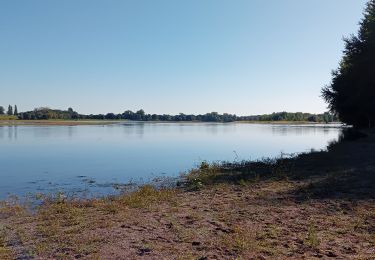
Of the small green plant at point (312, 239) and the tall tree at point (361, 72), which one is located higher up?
the tall tree at point (361, 72)

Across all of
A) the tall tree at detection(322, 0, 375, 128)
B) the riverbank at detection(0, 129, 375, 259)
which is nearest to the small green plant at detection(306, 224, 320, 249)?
the riverbank at detection(0, 129, 375, 259)

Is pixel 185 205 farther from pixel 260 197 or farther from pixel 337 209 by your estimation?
pixel 337 209

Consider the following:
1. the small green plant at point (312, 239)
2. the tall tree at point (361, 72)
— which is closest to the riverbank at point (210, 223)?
the small green plant at point (312, 239)

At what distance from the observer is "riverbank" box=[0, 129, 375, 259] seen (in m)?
7.71

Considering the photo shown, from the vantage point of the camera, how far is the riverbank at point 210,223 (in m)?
7.71

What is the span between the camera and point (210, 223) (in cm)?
984

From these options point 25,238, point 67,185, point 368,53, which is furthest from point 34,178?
point 368,53

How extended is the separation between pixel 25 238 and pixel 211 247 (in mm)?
4102

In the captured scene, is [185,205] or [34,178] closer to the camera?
[185,205]

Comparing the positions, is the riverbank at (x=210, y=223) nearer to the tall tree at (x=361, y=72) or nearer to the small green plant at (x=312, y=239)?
the small green plant at (x=312, y=239)

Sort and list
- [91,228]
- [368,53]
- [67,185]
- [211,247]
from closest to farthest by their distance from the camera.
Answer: [211,247], [91,228], [67,185], [368,53]

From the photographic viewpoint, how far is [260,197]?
13.1m

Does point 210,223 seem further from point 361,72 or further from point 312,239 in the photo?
point 361,72

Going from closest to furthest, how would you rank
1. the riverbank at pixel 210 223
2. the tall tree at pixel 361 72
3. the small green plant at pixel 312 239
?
the riverbank at pixel 210 223
the small green plant at pixel 312 239
the tall tree at pixel 361 72
